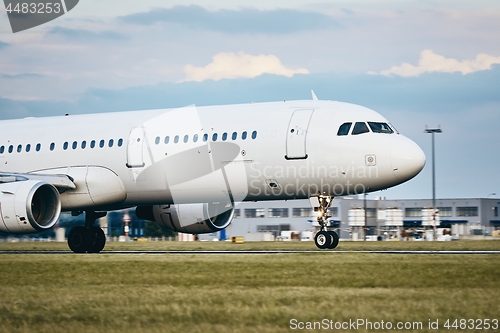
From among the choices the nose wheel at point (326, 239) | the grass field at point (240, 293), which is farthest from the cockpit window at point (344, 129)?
the grass field at point (240, 293)

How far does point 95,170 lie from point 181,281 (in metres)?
13.0

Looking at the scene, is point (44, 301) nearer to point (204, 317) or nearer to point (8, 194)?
point (204, 317)

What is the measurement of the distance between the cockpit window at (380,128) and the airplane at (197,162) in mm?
47

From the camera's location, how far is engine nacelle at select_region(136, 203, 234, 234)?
30828 mm

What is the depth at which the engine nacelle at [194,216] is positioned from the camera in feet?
101

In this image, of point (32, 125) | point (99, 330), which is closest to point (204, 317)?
point (99, 330)

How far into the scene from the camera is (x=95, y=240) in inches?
1211

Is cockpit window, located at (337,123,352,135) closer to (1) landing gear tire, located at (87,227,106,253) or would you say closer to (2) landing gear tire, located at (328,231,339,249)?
(2) landing gear tire, located at (328,231,339,249)

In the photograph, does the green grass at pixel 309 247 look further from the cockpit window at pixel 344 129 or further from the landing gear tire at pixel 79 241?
the cockpit window at pixel 344 129

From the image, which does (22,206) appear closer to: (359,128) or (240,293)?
(359,128)

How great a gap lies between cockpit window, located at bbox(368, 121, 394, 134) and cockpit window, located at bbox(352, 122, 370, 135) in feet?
0.68

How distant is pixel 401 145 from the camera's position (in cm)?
2550

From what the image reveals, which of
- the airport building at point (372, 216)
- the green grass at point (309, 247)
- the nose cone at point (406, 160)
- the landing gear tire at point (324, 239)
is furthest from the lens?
the airport building at point (372, 216)

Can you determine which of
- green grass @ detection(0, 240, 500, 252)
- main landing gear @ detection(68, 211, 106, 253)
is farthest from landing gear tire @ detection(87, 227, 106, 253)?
green grass @ detection(0, 240, 500, 252)
